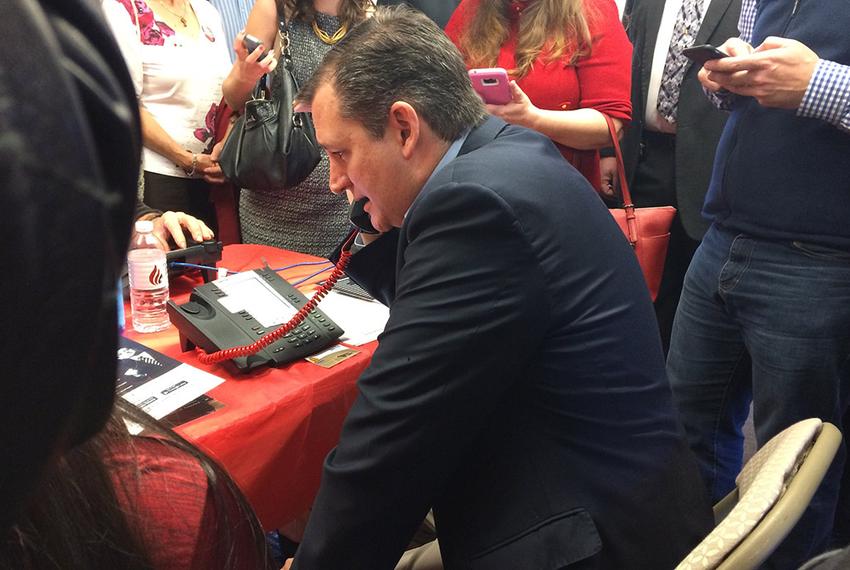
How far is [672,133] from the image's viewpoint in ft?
7.44

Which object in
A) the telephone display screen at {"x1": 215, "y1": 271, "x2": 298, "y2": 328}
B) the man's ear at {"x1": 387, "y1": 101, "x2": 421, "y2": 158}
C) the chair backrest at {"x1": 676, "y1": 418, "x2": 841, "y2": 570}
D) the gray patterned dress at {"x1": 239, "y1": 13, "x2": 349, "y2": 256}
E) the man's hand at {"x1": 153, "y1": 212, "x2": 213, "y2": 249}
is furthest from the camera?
the gray patterned dress at {"x1": 239, "y1": 13, "x2": 349, "y2": 256}

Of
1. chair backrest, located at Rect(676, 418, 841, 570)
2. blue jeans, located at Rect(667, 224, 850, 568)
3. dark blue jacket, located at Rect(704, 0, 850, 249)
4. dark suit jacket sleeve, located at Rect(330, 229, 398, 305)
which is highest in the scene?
dark blue jacket, located at Rect(704, 0, 850, 249)

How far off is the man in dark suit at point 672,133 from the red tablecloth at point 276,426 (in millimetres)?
1194

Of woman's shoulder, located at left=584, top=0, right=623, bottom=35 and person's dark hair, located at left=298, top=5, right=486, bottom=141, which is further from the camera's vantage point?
woman's shoulder, located at left=584, top=0, right=623, bottom=35

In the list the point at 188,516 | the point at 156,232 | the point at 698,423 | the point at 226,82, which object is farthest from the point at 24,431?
the point at 226,82

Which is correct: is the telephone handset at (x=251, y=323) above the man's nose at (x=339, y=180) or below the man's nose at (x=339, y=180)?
below

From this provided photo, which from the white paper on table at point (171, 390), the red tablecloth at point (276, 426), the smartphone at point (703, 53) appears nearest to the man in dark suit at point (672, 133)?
the smartphone at point (703, 53)

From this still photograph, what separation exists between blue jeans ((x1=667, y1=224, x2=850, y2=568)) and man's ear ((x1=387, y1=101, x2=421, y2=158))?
0.76m

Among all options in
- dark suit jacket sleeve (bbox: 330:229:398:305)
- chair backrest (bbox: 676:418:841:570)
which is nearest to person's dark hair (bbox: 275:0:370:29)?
dark suit jacket sleeve (bbox: 330:229:398:305)

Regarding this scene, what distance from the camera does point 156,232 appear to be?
167 cm

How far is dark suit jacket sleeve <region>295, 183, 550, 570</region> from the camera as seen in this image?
2.97 ft

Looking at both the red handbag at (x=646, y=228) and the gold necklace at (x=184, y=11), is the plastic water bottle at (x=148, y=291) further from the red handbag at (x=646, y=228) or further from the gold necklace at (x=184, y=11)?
the red handbag at (x=646, y=228)

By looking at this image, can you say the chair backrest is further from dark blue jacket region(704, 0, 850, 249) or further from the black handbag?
the black handbag

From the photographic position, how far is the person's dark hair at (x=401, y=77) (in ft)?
3.66
